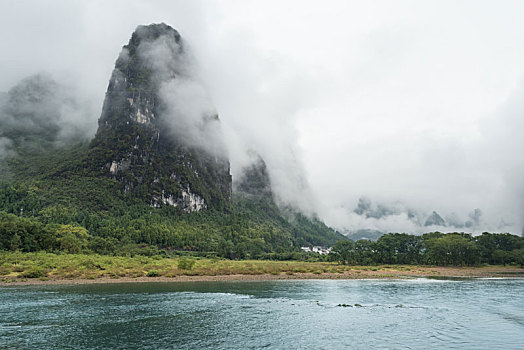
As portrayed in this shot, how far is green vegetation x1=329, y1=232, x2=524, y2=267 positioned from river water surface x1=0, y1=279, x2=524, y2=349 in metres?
67.6

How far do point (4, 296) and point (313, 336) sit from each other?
44.7 metres

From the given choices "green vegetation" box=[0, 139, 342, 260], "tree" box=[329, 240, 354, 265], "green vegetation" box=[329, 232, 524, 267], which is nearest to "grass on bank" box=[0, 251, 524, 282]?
"green vegetation" box=[0, 139, 342, 260]

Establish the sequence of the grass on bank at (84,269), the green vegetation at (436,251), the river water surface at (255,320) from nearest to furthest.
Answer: the river water surface at (255,320) < the grass on bank at (84,269) < the green vegetation at (436,251)

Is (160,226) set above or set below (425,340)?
above

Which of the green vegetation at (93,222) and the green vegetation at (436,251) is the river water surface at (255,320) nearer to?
the green vegetation at (93,222)

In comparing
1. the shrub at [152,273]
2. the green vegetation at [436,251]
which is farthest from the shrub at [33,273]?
the green vegetation at [436,251]

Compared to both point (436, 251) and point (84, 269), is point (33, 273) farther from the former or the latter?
point (436, 251)

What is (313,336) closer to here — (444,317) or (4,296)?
(444,317)

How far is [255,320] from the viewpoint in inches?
1388

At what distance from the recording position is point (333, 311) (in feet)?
A: 134

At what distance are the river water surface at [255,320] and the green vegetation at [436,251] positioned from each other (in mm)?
67572

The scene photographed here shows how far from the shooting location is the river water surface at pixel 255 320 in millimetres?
27406

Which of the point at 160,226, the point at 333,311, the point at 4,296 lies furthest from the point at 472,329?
the point at 160,226

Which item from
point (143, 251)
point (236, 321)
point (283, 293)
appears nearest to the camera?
point (236, 321)
